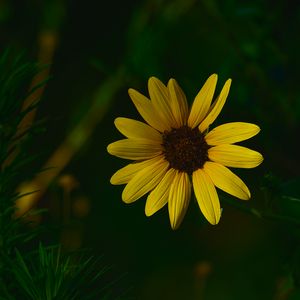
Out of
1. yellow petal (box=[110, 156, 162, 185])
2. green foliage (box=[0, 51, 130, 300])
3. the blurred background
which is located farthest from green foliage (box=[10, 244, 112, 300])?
the blurred background

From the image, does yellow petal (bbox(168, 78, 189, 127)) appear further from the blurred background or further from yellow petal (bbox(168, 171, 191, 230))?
the blurred background

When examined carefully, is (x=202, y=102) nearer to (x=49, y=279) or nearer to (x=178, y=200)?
(x=178, y=200)

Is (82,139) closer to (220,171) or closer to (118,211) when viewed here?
(118,211)

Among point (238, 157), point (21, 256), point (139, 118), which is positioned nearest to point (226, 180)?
point (238, 157)

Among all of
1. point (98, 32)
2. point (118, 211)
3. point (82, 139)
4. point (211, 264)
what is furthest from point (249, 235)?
point (98, 32)

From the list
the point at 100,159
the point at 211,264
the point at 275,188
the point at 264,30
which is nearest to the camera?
the point at 275,188

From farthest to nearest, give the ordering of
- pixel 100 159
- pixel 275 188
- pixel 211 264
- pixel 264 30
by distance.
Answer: pixel 100 159 < pixel 211 264 < pixel 264 30 < pixel 275 188

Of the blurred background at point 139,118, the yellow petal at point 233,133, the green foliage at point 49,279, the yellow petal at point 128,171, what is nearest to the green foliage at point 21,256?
the green foliage at point 49,279
